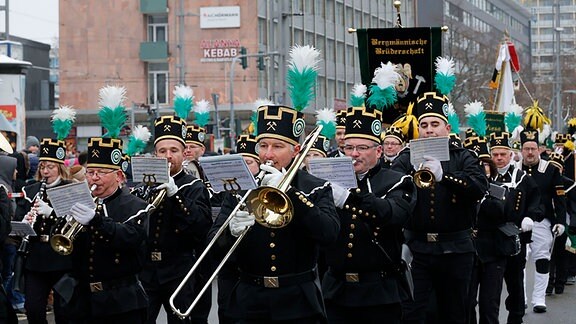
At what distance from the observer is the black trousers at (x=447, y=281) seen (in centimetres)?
1067

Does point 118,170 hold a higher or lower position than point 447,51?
lower

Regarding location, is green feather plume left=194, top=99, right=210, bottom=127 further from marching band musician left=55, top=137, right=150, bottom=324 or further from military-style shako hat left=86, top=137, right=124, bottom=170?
marching band musician left=55, top=137, right=150, bottom=324

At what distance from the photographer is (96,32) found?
61656mm

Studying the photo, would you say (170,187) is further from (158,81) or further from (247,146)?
(158,81)

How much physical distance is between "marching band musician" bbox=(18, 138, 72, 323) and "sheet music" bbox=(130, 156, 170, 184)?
95cm

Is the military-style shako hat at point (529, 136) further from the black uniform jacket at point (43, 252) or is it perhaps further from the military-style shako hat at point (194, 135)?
the black uniform jacket at point (43, 252)

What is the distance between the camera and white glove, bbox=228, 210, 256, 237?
24.6 ft

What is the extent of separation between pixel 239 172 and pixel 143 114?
54.4 m

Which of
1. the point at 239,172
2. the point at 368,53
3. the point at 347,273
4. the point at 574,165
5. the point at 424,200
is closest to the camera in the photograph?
the point at 239,172

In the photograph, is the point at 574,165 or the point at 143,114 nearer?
the point at 574,165

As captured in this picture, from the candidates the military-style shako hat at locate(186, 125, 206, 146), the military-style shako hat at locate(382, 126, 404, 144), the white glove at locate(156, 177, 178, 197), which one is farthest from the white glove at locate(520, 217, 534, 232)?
the white glove at locate(156, 177, 178, 197)

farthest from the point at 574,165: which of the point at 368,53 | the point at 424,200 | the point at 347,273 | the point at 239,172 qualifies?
the point at 239,172

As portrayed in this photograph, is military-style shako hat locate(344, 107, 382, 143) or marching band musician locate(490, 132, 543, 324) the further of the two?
marching band musician locate(490, 132, 543, 324)

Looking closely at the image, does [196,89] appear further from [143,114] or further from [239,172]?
[239,172]
